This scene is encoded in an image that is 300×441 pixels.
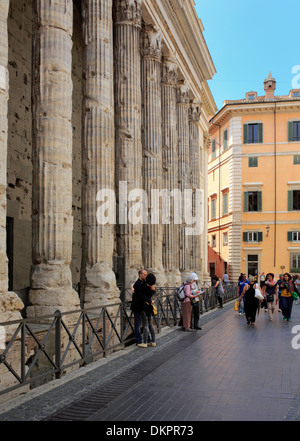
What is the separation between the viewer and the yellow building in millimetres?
40750

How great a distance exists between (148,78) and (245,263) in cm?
2650

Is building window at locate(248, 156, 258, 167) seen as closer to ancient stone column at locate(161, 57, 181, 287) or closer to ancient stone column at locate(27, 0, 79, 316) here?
ancient stone column at locate(161, 57, 181, 287)

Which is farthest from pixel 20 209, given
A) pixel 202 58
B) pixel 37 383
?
pixel 202 58

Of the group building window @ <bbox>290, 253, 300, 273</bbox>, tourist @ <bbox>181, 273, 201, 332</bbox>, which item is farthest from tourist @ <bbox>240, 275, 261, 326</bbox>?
building window @ <bbox>290, 253, 300, 273</bbox>

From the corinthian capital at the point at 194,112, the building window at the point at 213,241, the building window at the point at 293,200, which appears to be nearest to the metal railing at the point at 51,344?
the corinthian capital at the point at 194,112

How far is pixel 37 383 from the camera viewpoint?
8.41 m

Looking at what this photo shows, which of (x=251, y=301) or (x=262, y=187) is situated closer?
(x=251, y=301)

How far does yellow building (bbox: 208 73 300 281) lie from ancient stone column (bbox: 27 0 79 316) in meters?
32.5

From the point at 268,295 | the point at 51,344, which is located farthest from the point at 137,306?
the point at 268,295

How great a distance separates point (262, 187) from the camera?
41.8 m

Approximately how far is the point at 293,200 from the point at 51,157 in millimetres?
33885

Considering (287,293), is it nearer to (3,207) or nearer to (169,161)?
(169,161)

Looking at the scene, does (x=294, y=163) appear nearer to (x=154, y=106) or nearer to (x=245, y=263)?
(x=245, y=263)

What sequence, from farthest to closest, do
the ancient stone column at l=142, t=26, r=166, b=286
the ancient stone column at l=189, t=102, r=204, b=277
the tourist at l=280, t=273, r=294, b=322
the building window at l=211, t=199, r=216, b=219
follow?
the building window at l=211, t=199, r=216, b=219 < the ancient stone column at l=189, t=102, r=204, b=277 < the ancient stone column at l=142, t=26, r=166, b=286 < the tourist at l=280, t=273, r=294, b=322
